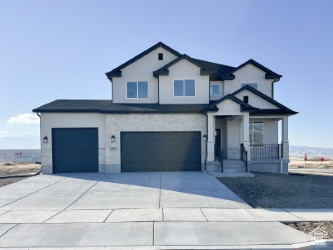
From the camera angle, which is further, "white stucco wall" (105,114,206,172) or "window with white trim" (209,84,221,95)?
"window with white trim" (209,84,221,95)

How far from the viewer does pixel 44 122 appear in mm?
14938

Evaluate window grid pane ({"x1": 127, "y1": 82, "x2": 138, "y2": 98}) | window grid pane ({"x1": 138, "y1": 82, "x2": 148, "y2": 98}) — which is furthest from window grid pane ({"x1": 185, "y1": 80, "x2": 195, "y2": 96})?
window grid pane ({"x1": 127, "y1": 82, "x2": 138, "y2": 98})

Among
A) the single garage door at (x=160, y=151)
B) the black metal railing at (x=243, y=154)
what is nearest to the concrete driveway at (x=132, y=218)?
the single garage door at (x=160, y=151)

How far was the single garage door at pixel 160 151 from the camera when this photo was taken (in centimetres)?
1493

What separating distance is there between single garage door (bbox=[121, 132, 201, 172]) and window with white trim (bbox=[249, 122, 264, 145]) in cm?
481

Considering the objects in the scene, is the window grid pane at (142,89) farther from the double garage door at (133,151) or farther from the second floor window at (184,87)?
the double garage door at (133,151)

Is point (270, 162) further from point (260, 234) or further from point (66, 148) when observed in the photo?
point (66, 148)

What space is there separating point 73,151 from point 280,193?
1273 cm

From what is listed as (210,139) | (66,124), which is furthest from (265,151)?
(66,124)

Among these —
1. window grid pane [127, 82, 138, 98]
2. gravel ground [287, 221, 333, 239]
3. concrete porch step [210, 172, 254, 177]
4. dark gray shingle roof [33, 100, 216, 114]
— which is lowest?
concrete porch step [210, 172, 254, 177]

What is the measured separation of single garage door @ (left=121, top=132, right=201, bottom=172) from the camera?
14930 mm

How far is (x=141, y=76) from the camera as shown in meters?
16.8

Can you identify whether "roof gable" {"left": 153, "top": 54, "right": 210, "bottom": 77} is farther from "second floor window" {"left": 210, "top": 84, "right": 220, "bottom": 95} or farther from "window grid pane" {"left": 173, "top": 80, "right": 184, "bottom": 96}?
"second floor window" {"left": 210, "top": 84, "right": 220, "bottom": 95}

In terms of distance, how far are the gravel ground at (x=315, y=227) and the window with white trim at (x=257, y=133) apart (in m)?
11.3
